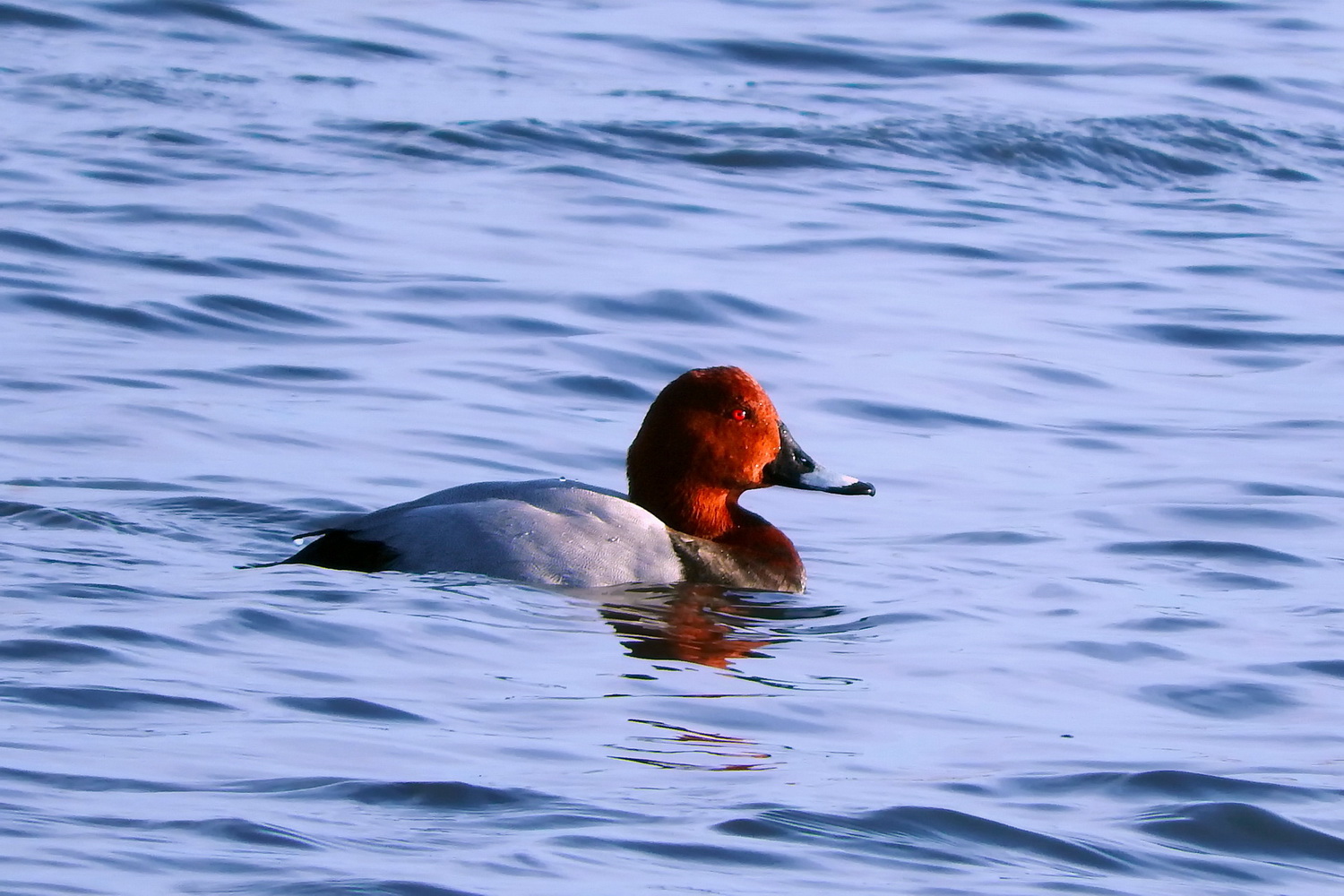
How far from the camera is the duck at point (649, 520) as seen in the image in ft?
21.1

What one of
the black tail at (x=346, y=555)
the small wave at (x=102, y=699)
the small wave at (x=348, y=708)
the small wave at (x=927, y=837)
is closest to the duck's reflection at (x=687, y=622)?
the black tail at (x=346, y=555)

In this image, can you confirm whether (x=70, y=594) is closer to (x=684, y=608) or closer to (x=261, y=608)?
(x=261, y=608)

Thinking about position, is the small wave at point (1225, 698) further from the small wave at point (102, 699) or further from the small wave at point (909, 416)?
the small wave at point (909, 416)

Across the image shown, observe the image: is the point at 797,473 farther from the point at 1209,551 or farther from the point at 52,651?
the point at 52,651

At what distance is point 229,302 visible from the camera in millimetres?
9977

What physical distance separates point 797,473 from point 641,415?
173 cm

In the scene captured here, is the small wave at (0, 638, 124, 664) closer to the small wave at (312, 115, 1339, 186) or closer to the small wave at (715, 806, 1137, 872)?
the small wave at (715, 806, 1137, 872)

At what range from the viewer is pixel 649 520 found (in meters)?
6.81

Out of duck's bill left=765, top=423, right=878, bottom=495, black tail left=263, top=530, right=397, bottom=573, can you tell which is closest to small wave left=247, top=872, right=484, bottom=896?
black tail left=263, top=530, right=397, bottom=573

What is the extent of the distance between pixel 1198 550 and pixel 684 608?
6.18 ft

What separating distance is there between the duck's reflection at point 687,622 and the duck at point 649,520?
7 centimetres

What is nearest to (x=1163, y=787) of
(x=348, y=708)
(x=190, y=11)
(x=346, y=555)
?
(x=348, y=708)

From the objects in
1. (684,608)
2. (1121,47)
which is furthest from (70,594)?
(1121,47)

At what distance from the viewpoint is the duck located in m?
6.44
